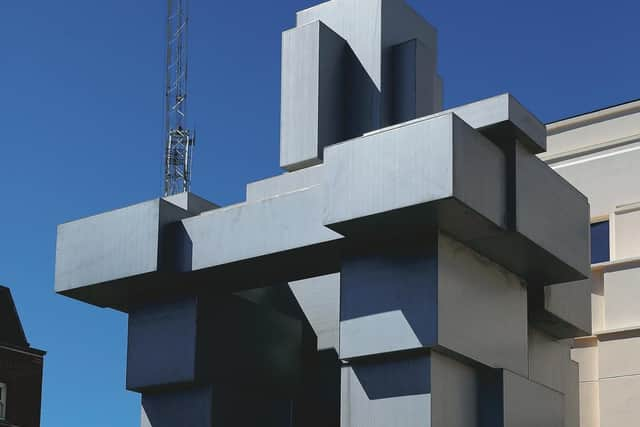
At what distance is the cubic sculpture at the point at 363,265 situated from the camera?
19141 mm

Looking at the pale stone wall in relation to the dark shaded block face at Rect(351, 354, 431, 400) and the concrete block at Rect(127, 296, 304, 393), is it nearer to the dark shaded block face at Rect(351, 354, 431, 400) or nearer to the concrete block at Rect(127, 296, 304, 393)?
the concrete block at Rect(127, 296, 304, 393)

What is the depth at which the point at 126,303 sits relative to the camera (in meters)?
23.2

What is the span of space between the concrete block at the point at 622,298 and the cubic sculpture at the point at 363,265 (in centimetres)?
514

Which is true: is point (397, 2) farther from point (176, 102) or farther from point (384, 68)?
point (176, 102)

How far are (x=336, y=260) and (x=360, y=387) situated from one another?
2.38m

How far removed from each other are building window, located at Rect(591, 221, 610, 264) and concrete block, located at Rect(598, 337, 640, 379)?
7.30ft

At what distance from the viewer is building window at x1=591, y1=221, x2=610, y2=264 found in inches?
1241

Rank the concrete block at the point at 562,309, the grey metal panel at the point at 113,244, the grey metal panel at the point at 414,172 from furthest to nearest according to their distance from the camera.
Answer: the concrete block at the point at 562,309, the grey metal panel at the point at 113,244, the grey metal panel at the point at 414,172

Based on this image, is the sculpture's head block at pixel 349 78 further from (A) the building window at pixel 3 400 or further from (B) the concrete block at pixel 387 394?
(A) the building window at pixel 3 400

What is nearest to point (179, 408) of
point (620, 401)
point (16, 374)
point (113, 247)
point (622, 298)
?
point (113, 247)

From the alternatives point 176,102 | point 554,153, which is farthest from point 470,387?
point 176,102

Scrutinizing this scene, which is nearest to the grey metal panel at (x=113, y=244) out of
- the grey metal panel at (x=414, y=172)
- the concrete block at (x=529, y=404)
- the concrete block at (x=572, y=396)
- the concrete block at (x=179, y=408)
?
the concrete block at (x=179, y=408)

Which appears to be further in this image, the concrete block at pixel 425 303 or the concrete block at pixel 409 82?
the concrete block at pixel 409 82

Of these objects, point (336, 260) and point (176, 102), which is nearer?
point (336, 260)
